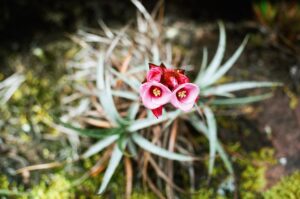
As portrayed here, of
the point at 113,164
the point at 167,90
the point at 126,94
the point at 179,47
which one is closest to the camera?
the point at 167,90

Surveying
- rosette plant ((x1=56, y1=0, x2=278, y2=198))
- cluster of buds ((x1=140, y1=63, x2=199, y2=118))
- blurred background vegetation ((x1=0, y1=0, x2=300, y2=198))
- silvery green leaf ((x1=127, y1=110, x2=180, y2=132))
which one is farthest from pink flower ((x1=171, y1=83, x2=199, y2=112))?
blurred background vegetation ((x1=0, y1=0, x2=300, y2=198))

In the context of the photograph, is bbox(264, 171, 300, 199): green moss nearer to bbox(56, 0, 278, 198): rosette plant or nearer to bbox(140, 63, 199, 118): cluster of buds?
bbox(56, 0, 278, 198): rosette plant

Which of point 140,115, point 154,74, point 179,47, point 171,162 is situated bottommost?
point 171,162

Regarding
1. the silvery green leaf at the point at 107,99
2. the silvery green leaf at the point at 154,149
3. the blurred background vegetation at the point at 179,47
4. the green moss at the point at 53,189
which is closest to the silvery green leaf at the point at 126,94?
the silvery green leaf at the point at 107,99

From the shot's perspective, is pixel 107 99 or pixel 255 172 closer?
pixel 107 99

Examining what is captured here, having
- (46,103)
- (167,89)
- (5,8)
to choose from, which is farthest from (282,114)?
(5,8)

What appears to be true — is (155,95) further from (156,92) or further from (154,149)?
(154,149)

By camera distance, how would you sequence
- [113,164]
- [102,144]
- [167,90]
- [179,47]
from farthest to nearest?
[179,47]
[102,144]
[113,164]
[167,90]

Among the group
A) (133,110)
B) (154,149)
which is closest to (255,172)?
(154,149)
